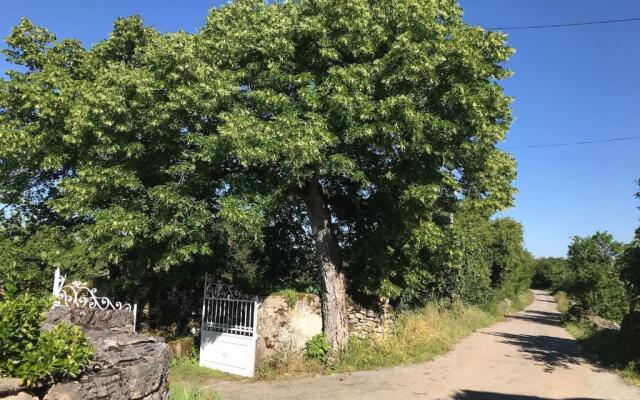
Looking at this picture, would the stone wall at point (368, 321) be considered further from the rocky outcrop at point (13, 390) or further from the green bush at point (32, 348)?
the rocky outcrop at point (13, 390)

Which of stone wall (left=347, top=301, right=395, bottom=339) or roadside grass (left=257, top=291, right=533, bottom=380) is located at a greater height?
stone wall (left=347, top=301, right=395, bottom=339)

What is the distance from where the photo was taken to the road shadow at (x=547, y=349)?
13445mm

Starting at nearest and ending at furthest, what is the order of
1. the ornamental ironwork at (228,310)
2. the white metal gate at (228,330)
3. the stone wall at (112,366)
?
the stone wall at (112,366), the white metal gate at (228,330), the ornamental ironwork at (228,310)

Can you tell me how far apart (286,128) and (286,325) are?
16.4ft

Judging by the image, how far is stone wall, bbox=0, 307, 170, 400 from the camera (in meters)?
4.19

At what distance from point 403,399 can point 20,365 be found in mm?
6936

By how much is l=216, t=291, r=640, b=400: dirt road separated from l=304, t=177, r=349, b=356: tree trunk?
43.9 inches

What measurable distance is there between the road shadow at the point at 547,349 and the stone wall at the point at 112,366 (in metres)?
10.3

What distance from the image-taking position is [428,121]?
950 centimetres

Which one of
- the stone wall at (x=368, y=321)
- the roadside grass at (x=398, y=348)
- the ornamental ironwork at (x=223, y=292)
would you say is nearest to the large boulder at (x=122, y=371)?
the ornamental ironwork at (x=223, y=292)

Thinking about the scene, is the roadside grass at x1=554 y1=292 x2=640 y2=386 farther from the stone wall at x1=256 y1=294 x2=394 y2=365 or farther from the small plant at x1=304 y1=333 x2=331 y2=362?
the small plant at x1=304 y1=333 x2=331 y2=362

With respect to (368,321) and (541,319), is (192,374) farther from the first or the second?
(541,319)

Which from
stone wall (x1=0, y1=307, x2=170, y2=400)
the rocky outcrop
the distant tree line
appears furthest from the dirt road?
the distant tree line

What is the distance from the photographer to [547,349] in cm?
1581
